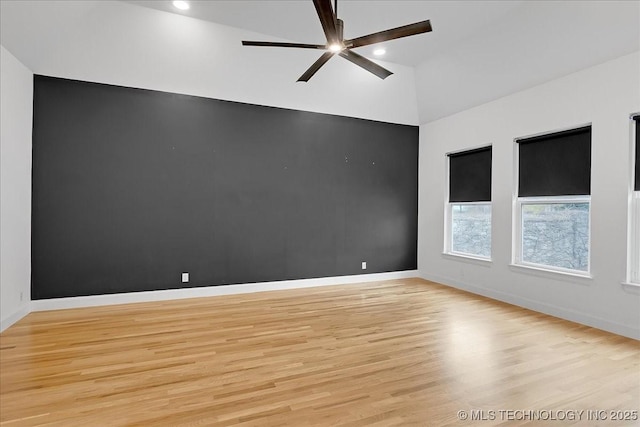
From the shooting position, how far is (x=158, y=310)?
14.0 ft

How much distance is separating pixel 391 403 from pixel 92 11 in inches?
188

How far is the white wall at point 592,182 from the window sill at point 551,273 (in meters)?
0.02

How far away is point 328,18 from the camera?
98.7 inches

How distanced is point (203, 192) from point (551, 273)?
483 cm

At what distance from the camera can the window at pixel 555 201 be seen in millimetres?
4012

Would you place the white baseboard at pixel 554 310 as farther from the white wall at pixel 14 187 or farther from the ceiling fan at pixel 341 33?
the white wall at pixel 14 187

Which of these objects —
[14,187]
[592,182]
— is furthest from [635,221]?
[14,187]

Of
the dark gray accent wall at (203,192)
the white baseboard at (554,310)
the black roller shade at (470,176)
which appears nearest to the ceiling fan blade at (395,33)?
the dark gray accent wall at (203,192)

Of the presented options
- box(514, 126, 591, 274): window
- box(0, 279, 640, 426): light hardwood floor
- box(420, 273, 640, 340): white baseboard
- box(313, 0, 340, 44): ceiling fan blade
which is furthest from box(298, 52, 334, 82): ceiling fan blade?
box(420, 273, 640, 340): white baseboard

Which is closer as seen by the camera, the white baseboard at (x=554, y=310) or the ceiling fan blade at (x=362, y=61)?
the ceiling fan blade at (x=362, y=61)

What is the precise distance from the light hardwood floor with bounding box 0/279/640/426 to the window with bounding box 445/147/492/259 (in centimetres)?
145

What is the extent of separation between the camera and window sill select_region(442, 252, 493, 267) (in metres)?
5.18

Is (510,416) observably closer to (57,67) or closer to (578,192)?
(578,192)

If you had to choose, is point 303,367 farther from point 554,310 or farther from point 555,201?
point 555,201
